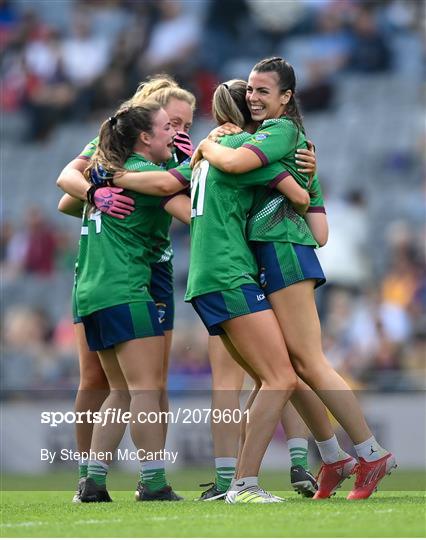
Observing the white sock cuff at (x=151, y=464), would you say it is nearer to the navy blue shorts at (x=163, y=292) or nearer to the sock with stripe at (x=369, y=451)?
the navy blue shorts at (x=163, y=292)

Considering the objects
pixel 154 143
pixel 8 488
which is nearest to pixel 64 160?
pixel 8 488

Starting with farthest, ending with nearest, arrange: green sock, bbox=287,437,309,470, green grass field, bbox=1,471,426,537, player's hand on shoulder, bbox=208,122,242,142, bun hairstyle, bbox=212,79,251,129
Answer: green sock, bbox=287,437,309,470 < bun hairstyle, bbox=212,79,251,129 < player's hand on shoulder, bbox=208,122,242,142 < green grass field, bbox=1,471,426,537

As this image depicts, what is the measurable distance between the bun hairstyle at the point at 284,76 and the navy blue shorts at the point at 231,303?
2.93 ft

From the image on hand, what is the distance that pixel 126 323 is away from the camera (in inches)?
256

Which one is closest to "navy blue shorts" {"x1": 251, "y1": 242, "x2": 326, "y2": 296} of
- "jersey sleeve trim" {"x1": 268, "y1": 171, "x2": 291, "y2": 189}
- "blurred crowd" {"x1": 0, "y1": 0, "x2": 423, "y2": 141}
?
"jersey sleeve trim" {"x1": 268, "y1": 171, "x2": 291, "y2": 189}

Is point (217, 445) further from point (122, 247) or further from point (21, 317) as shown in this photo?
point (21, 317)

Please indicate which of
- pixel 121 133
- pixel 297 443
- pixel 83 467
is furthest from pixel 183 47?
pixel 297 443

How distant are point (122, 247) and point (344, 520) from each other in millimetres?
1939

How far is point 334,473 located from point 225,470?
0.57 meters

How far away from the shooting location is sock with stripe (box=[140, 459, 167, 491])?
21.4 ft

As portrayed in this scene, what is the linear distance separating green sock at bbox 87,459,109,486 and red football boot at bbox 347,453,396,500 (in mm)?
1235

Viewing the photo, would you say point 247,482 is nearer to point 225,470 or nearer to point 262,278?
point 225,470

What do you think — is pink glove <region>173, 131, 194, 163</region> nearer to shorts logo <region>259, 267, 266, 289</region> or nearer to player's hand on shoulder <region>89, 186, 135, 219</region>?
player's hand on shoulder <region>89, 186, 135, 219</region>

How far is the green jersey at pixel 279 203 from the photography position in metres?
6.29
